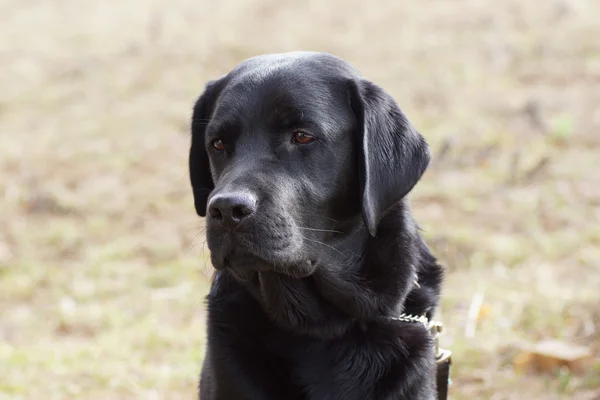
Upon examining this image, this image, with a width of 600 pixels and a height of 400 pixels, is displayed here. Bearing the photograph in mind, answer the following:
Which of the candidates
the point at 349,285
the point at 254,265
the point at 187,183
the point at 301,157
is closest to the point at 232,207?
the point at 254,265

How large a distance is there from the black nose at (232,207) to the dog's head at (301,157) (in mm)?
15

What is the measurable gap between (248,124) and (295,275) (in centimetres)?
58

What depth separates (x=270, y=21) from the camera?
12719 millimetres

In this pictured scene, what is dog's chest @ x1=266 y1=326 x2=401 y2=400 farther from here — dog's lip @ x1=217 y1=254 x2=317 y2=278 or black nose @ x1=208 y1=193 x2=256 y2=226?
black nose @ x1=208 y1=193 x2=256 y2=226

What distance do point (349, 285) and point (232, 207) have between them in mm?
643

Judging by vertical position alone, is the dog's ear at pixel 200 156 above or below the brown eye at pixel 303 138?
below

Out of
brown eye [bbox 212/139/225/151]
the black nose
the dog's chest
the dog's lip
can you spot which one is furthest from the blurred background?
the black nose

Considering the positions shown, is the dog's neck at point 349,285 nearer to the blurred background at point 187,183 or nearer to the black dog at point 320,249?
the black dog at point 320,249

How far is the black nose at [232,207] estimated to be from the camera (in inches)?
112

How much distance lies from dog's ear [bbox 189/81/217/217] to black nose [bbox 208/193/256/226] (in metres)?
0.75

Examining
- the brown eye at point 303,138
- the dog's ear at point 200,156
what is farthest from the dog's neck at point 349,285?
the dog's ear at point 200,156

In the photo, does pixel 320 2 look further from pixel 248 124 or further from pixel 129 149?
pixel 248 124

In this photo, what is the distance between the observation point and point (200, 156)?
12.0ft

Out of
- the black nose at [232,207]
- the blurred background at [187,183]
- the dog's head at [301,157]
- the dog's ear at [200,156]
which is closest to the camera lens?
the black nose at [232,207]
